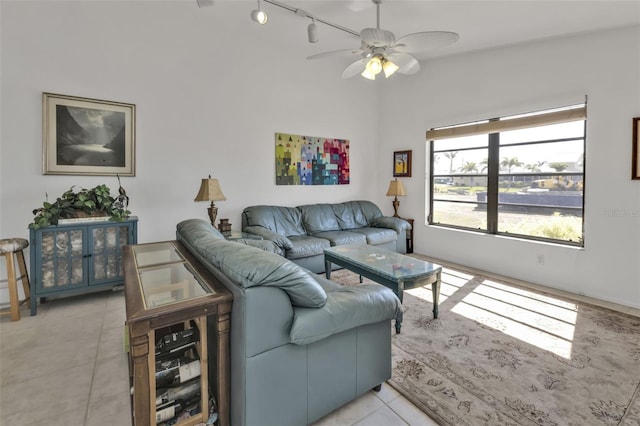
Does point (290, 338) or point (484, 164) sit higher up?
point (484, 164)

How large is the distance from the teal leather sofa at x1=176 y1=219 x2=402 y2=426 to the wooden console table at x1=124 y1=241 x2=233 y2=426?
0.17ft

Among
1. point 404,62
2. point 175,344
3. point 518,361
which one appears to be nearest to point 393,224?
point 404,62

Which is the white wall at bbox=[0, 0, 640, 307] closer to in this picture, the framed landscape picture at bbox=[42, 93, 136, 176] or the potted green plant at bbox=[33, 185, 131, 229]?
the framed landscape picture at bbox=[42, 93, 136, 176]

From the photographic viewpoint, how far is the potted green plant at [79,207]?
9.34 ft

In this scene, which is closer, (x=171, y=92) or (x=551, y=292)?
(x=551, y=292)

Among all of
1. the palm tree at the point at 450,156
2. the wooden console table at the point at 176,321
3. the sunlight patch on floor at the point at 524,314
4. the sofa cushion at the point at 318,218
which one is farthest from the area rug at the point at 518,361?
the palm tree at the point at 450,156

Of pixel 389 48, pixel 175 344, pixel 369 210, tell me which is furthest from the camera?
pixel 369 210

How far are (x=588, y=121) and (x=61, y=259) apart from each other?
5.59 metres

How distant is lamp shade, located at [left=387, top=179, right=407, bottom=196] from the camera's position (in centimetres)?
519

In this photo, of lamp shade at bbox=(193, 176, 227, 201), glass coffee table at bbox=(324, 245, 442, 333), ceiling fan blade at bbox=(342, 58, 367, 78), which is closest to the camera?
glass coffee table at bbox=(324, 245, 442, 333)

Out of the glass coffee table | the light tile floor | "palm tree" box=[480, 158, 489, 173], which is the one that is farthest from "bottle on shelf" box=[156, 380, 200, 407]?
"palm tree" box=[480, 158, 489, 173]

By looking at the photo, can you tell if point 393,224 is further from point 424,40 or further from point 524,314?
point 424,40

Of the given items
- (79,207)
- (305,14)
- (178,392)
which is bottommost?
(178,392)

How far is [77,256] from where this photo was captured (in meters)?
3.01
